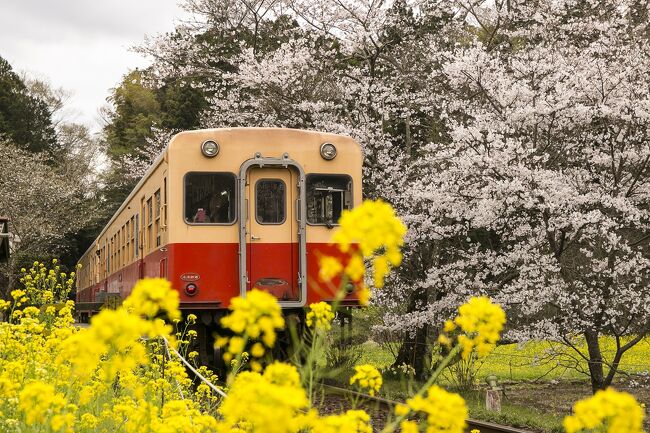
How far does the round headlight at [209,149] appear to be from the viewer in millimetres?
9164

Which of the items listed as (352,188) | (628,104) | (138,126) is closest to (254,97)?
(352,188)

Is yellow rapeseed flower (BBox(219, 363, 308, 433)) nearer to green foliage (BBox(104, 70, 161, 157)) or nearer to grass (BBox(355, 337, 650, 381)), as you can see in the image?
grass (BBox(355, 337, 650, 381))

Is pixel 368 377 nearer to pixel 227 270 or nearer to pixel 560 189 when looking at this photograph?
pixel 227 270

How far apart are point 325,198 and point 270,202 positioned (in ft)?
1.86

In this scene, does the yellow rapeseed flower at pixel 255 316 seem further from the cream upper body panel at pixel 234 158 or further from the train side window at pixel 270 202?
the train side window at pixel 270 202

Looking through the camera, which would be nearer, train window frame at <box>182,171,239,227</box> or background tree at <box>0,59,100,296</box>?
train window frame at <box>182,171,239,227</box>

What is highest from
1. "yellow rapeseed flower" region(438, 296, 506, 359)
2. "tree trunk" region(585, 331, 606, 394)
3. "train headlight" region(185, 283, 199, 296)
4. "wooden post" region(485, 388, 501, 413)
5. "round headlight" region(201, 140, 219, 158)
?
"round headlight" region(201, 140, 219, 158)

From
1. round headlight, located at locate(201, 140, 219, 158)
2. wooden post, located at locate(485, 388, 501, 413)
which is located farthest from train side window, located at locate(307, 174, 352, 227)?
wooden post, located at locate(485, 388, 501, 413)

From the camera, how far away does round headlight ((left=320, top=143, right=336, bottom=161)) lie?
9.37m

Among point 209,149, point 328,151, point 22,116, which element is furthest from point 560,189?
point 22,116

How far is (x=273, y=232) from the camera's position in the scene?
927 cm

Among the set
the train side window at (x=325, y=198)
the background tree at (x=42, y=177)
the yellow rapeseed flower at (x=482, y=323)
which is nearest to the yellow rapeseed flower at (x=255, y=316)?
the yellow rapeseed flower at (x=482, y=323)

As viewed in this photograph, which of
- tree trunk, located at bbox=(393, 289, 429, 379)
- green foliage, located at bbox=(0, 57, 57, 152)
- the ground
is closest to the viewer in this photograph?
the ground

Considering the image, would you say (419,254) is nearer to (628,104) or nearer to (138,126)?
(628,104)
